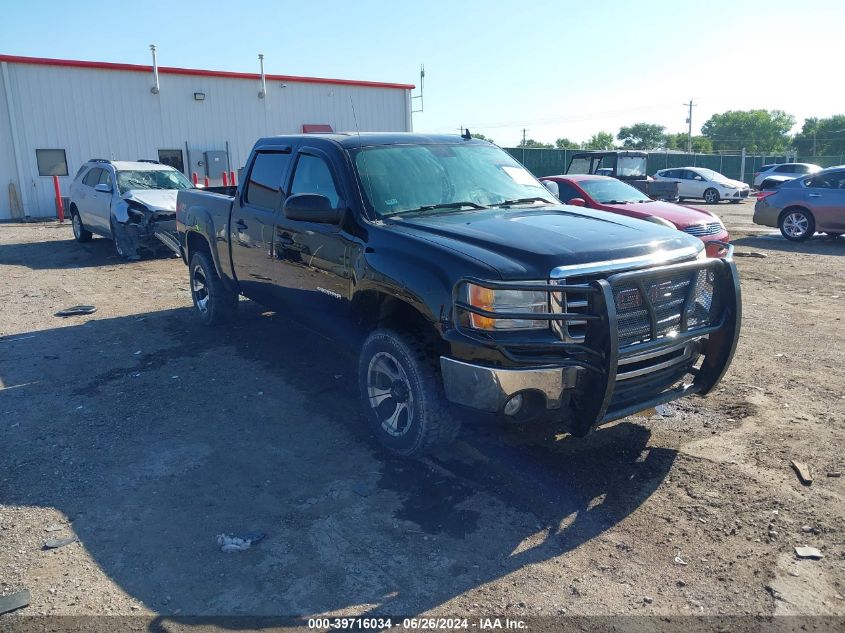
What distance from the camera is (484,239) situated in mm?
4016

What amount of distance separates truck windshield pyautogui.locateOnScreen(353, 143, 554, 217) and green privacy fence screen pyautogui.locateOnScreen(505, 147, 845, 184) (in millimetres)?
26650

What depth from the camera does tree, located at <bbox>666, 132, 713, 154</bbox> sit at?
268 feet

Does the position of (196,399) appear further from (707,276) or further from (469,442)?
(707,276)

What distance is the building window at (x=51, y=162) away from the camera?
73.1 feet

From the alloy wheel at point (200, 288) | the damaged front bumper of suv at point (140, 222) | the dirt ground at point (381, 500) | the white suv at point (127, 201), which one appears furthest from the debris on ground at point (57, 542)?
the white suv at point (127, 201)

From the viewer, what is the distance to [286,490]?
4.07 metres

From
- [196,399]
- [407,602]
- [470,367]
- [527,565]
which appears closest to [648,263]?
[470,367]

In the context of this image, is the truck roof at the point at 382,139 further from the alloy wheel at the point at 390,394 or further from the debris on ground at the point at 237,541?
the debris on ground at the point at 237,541

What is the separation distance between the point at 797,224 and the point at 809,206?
0.49 metres

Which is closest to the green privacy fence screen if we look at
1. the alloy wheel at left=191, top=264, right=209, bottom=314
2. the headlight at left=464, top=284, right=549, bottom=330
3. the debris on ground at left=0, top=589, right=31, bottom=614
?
the alloy wheel at left=191, top=264, right=209, bottom=314

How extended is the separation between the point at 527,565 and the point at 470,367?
1027 millimetres

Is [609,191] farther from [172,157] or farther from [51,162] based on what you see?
[51,162]

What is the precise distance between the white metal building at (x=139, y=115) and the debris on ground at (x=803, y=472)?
20.5 meters

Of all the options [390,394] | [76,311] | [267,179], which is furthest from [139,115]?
[390,394]
